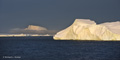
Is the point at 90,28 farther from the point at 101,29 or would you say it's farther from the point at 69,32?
the point at 69,32

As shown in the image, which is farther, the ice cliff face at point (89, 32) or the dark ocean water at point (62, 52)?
the ice cliff face at point (89, 32)

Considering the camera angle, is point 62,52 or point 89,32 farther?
point 89,32

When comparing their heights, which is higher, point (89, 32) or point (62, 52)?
point (89, 32)

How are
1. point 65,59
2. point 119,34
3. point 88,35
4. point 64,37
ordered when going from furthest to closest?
1. point 64,37
2. point 88,35
3. point 119,34
4. point 65,59

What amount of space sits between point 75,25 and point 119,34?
53.9 ft

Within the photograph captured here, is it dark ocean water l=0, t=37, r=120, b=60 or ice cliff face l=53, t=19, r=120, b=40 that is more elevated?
ice cliff face l=53, t=19, r=120, b=40

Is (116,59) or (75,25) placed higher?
(75,25)

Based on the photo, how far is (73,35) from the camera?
9019cm

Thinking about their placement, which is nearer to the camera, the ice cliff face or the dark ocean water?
the dark ocean water

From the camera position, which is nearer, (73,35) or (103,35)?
(103,35)

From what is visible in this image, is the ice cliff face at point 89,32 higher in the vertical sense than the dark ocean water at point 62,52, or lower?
higher

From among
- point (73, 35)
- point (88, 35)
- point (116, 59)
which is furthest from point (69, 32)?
point (116, 59)

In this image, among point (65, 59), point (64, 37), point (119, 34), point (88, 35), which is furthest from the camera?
point (64, 37)

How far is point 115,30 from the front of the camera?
282ft
